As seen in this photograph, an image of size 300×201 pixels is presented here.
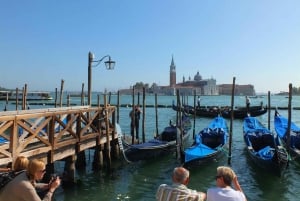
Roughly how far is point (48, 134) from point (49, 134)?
7cm

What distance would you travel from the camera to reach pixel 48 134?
7.86 metres

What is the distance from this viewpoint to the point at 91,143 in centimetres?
993

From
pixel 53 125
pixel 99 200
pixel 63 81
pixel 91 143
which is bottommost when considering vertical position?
pixel 99 200

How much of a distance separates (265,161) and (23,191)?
816cm

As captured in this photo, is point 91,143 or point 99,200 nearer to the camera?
point 99,200

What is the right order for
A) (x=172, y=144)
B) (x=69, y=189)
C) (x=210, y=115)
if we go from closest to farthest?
1. (x=69, y=189)
2. (x=172, y=144)
3. (x=210, y=115)

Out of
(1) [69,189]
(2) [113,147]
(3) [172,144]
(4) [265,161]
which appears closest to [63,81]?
(2) [113,147]

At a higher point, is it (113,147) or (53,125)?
(53,125)

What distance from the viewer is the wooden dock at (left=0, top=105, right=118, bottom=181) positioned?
21.2ft

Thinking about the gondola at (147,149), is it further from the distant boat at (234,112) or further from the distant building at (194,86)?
the distant building at (194,86)

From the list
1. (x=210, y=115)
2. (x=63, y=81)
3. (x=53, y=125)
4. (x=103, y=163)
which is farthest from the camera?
(x=210, y=115)

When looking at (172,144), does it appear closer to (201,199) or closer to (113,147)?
(113,147)

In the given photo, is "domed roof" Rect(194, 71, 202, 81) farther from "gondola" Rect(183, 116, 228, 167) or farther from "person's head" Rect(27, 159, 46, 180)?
"person's head" Rect(27, 159, 46, 180)

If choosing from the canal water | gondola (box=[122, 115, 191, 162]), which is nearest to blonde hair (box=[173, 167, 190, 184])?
the canal water
